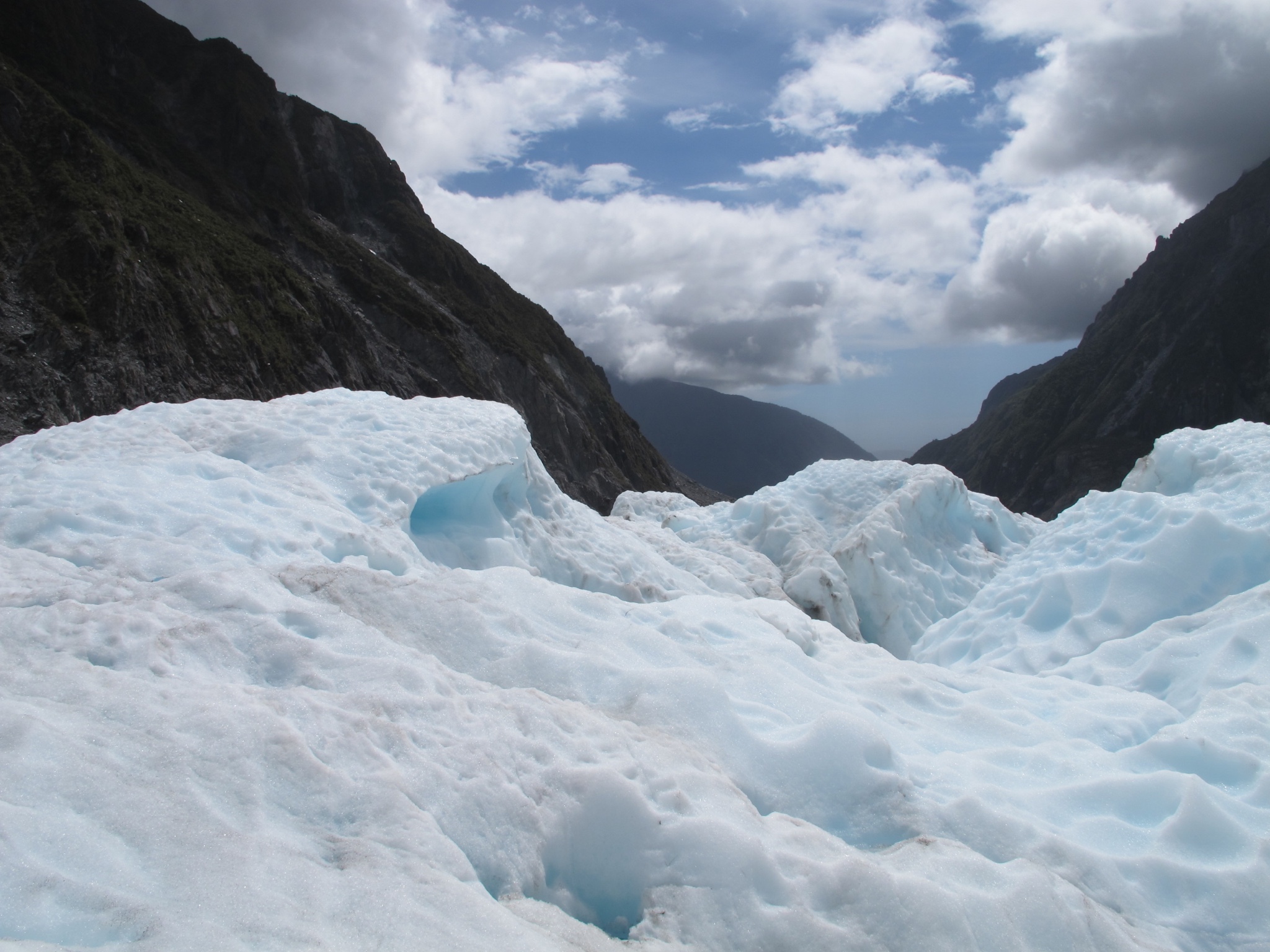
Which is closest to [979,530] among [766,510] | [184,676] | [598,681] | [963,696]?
[766,510]

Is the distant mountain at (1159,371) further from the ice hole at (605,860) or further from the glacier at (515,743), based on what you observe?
the ice hole at (605,860)

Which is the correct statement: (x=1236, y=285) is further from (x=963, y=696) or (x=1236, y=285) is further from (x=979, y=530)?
(x=963, y=696)

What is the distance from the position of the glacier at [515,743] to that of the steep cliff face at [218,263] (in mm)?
35336

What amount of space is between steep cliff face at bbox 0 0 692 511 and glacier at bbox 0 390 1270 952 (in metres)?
35.3

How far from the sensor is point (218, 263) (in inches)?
2184

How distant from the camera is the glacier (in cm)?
340

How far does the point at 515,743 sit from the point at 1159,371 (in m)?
199

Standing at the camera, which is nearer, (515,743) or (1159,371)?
(515,743)

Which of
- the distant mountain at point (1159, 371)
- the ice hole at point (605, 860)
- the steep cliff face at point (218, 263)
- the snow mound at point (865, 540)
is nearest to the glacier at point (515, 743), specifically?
the ice hole at point (605, 860)

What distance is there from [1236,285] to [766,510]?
649ft

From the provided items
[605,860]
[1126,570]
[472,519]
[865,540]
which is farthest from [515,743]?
[865,540]

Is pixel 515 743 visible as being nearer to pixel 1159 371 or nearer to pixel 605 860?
pixel 605 860

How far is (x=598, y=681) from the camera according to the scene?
5.92m

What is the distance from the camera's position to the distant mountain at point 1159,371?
150 m
